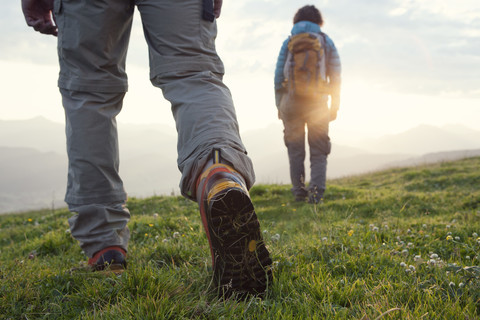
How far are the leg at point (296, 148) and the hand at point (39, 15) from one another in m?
4.88

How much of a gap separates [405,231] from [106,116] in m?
2.63

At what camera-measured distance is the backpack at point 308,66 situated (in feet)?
20.9

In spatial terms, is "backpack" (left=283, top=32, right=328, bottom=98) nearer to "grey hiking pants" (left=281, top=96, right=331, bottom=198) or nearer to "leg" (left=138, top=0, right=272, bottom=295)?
"grey hiking pants" (left=281, top=96, right=331, bottom=198)

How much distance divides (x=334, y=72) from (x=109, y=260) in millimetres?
5441

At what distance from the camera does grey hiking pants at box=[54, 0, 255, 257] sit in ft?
5.76

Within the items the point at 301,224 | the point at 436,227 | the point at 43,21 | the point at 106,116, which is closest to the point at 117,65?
the point at 106,116

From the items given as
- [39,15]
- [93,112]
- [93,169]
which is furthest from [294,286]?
[39,15]

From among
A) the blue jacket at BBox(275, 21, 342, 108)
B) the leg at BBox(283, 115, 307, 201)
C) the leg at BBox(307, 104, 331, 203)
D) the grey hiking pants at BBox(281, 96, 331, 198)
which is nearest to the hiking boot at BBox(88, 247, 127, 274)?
the grey hiking pants at BBox(281, 96, 331, 198)

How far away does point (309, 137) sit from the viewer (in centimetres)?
680

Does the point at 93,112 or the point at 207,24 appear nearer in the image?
the point at 207,24

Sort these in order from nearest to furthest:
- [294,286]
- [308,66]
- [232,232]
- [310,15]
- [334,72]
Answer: [232,232], [294,286], [308,66], [334,72], [310,15]

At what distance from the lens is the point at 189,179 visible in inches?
67.2

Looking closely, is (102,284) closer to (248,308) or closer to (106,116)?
(248,308)

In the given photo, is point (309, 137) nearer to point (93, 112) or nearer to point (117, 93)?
point (117, 93)
